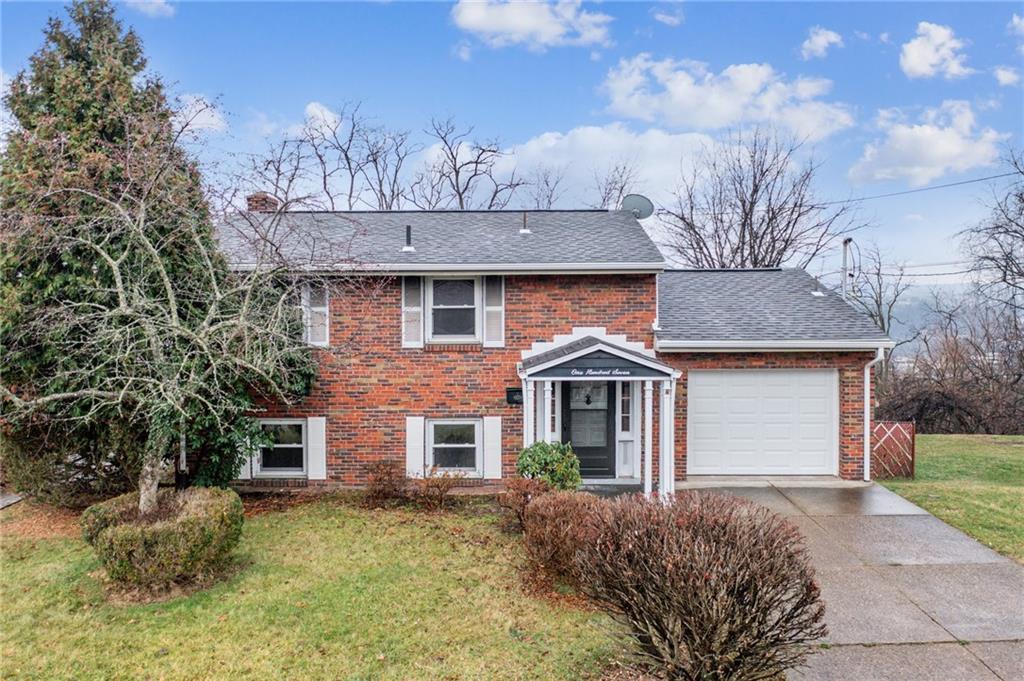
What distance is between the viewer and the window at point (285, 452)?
10.1 m

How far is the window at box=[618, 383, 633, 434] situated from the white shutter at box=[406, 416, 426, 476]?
11.7 feet

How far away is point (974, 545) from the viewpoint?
23.1 feet

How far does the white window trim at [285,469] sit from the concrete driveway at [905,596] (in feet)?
25.1

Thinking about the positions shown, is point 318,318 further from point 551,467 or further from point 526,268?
point 551,467

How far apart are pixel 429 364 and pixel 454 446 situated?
155 cm

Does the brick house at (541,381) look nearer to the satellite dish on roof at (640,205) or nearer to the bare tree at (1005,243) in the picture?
the satellite dish on roof at (640,205)

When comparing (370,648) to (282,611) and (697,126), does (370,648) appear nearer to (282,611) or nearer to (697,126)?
(282,611)

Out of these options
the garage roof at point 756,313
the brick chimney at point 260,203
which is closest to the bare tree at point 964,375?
the garage roof at point 756,313

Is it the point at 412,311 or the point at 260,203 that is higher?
the point at 260,203

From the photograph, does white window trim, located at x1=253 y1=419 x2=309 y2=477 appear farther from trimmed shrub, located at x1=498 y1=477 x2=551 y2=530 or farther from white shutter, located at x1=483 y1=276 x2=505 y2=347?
trimmed shrub, located at x1=498 y1=477 x2=551 y2=530

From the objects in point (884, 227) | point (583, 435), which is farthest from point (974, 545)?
point (884, 227)

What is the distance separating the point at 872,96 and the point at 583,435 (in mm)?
14713

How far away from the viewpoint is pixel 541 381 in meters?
9.57

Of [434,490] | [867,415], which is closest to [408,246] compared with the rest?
[434,490]
